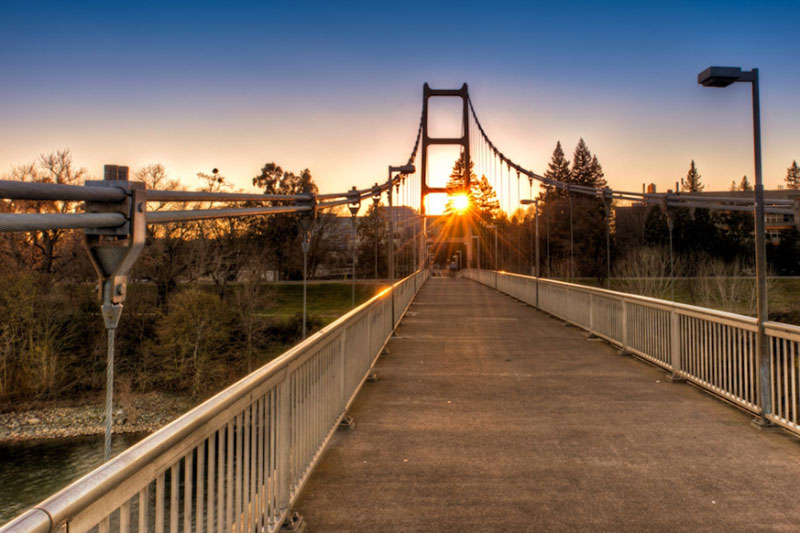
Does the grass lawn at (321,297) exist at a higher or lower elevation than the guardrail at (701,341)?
lower

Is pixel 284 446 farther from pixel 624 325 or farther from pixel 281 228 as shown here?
pixel 281 228

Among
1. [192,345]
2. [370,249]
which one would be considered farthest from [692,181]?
[192,345]

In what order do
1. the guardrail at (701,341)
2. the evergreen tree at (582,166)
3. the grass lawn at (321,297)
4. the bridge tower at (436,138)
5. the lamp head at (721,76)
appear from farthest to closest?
the evergreen tree at (582,166) → the grass lawn at (321,297) → the bridge tower at (436,138) → the lamp head at (721,76) → the guardrail at (701,341)

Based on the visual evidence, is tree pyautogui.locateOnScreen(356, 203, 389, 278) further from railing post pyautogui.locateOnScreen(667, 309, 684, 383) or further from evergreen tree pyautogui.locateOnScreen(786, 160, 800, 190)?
evergreen tree pyautogui.locateOnScreen(786, 160, 800, 190)

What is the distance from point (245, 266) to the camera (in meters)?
46.5

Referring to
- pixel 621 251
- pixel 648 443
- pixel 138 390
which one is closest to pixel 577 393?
pixel 648 443

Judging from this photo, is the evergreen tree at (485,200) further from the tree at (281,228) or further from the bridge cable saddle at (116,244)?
the bridge cable saddle at (116,244)

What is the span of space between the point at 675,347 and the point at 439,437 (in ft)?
12.0

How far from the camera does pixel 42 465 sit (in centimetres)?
2420

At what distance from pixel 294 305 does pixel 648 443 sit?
1945 inches

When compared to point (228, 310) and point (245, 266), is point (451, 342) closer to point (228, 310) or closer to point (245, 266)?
point (228, 310)

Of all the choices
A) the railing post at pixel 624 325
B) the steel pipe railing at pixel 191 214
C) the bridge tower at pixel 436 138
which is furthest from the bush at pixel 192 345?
the steel pipe railing at pixel 191 214

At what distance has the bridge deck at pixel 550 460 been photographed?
318 cm

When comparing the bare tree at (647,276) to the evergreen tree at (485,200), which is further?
the evergreen tree at (485,200)
